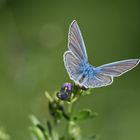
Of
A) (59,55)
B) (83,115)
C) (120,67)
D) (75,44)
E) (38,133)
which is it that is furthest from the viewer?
(59,55)

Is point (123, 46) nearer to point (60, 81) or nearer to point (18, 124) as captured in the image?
point (60, 81)

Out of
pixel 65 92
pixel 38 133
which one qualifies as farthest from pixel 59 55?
pixel 65 92

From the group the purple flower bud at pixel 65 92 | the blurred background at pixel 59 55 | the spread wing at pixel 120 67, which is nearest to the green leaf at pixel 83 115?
the purple flower bud at pixel 65 92

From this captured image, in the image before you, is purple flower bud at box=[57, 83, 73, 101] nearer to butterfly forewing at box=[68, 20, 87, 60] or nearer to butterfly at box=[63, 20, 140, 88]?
butterfly at box=[63, 20, 140, 88]

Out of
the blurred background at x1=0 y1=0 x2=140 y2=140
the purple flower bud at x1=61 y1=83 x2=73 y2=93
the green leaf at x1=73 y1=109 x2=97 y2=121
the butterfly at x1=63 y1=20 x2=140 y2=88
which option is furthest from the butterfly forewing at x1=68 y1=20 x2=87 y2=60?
the blurred background at x1=0 y1=0 x2=140 y2=140

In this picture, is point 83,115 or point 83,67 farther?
point 83,115

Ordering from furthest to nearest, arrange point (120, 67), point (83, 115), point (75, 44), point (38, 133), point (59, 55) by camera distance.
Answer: point (59, 55), point (38, 133), point (83, 115), point (75, 44), point (120, 67)

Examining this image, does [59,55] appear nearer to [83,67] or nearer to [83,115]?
[83,115]

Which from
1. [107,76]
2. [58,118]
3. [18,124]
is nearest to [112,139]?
[18,124]
